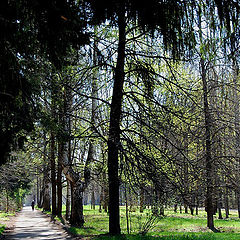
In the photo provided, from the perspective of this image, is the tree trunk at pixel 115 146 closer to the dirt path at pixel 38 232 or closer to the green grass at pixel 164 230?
the green grass at pixel 164 230

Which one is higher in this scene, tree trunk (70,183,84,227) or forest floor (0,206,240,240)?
tree trunk (70,183,84,227)

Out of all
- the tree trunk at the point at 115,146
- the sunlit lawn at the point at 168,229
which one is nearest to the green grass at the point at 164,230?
the sunlit lawn at the point at 168,229

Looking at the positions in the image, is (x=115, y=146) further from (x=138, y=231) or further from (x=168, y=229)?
(x=168, y=229)

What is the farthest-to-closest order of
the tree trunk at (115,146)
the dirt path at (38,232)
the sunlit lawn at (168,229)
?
the dirt path at (38,232)
the sunlit lawn at (168,229)
the tree trunk at (115,146)

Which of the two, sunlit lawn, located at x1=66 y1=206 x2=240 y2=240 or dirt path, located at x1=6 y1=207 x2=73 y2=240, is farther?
dirt path, located at x1=6 y1=207 x2=73 y2=240

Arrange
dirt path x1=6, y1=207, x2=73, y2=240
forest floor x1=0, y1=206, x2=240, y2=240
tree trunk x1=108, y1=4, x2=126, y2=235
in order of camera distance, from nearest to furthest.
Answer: tree trunk x1=108, y1=4, x2=126, y2=235, forest floor x1=0, y1=206, x2=240, y2=240, dirt path x1=6, y1=207, x2=73, y2=240

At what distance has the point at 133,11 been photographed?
343 centimetres

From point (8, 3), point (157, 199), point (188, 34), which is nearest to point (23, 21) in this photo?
point (8, 3)

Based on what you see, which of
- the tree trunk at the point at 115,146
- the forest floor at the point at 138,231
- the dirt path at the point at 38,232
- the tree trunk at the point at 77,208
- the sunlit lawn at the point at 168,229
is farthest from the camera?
the tree trunk at the point at 77,208

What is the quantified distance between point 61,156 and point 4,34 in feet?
37.4

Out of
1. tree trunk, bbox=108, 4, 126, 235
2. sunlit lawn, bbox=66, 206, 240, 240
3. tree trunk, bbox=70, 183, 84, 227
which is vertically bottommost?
sunlit lawn, bbox=66, 206, 240, 240

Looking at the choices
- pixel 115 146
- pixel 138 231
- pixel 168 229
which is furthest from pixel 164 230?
pixel 115 146

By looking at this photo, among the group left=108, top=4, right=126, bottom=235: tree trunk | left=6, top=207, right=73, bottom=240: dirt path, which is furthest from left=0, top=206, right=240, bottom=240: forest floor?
left=108, top=4, right=126, bottom=235: tree trunk

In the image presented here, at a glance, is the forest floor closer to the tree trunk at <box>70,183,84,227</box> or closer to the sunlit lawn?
the sunlit lawn
